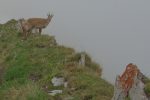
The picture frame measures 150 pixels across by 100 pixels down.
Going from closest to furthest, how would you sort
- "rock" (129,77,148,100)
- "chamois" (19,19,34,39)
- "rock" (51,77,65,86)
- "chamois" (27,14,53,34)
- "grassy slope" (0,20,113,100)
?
1. "rock" (129,77,148,100)
2. "grassy slope" (0,20,113,100)
3. "rock" (51,77,65,86)
4. "chamois" (19,19,34,39)
5. "chamois" (27,14,53,34)

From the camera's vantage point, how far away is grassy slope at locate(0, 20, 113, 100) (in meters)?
14.5

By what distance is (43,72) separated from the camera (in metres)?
17.8

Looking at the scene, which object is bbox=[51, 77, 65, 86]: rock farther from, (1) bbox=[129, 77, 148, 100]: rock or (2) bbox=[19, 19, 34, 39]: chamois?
(2) bbox=[19, 19, 34, 39]: chamois

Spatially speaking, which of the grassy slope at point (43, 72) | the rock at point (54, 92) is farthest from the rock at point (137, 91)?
the rock at point (54, 92)

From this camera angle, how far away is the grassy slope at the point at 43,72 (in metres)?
14.5

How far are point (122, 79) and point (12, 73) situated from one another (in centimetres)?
694

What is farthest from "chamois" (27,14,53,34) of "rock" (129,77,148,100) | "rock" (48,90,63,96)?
"rock" (129,77,148,100)

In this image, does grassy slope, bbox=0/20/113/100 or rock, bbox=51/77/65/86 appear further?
rock, bbox=51/77/65/86

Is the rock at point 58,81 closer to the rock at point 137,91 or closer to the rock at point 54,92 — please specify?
the rock at point 54,92

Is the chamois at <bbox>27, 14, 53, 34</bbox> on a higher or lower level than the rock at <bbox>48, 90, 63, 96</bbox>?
higher

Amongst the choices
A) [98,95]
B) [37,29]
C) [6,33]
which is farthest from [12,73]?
[6,33]

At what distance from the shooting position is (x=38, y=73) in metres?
17.9

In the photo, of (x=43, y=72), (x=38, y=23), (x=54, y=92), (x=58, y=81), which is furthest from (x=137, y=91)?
(x=38, y=23)

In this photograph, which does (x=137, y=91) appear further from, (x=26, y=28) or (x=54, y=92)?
(x=26, y=28)
